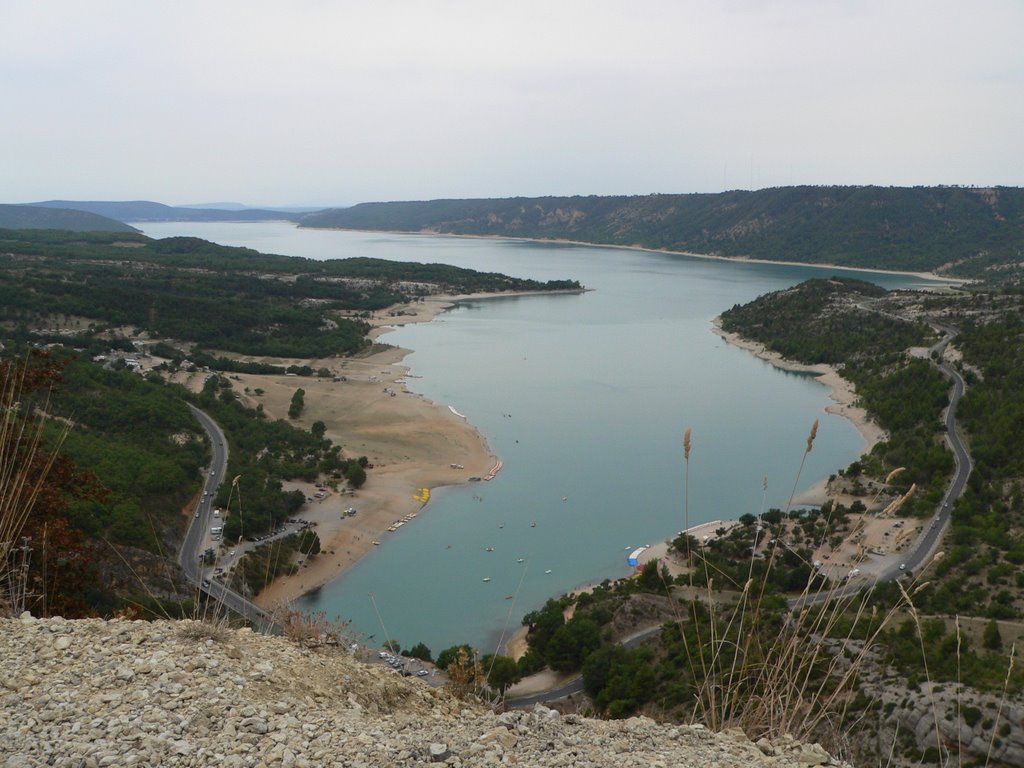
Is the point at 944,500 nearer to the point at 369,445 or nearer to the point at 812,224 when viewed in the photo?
the point at 369,445

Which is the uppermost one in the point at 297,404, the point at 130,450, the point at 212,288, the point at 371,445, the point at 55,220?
the point at 55,220

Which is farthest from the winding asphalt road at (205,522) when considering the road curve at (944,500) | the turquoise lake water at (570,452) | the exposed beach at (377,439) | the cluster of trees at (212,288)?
the cluster of trees at (212,288)

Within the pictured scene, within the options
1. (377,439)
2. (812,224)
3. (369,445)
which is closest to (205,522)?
(369,445)

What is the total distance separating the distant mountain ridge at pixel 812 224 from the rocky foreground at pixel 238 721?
92315 millimetres

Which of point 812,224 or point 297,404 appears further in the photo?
point 812,224

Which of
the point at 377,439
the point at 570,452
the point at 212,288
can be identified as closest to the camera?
the point at 570,452

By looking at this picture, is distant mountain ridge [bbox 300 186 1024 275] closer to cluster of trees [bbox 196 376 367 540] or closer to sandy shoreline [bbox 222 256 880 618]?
sandy shoreline [bbox 222 256 880 618]

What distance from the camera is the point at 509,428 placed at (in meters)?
29.8

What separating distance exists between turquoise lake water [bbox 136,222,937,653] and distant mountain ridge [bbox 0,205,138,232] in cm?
9847

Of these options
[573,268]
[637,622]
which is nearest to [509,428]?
[637,622]

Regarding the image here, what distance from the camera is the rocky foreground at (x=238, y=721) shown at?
2.77m

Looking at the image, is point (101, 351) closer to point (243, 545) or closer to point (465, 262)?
point (243, 545)

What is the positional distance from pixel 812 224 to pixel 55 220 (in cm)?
12510

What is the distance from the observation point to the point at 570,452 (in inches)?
1062
